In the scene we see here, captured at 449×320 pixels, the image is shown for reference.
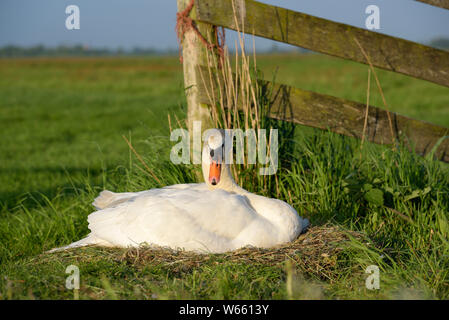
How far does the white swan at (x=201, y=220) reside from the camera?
421 centimetres

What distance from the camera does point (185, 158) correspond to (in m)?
5.71

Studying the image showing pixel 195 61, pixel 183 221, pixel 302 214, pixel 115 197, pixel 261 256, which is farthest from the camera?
pixel 195 61

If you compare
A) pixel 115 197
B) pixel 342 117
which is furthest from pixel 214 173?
pixel 342 117

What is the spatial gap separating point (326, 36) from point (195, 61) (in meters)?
1.46

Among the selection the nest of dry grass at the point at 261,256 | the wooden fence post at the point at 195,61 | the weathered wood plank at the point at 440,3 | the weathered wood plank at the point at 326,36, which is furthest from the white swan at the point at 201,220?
the weathered wood plank at the point at 440,3

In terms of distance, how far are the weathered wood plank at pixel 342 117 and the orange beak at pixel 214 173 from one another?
1111 mm

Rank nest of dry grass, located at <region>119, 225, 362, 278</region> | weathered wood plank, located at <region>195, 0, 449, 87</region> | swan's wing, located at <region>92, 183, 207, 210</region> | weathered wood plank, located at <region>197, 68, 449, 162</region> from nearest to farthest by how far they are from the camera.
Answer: nest of dry grass, located at <region>119, 225, 362, 278</region> < swan's wing, located at <region>92, 183, 207, 210</region> < weathered wood plank, located at <region>195, 0, 449, 87</region> < weathered wood plank, located at <region>197, 68, 449, 162</region>

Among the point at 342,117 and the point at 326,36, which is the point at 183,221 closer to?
the point at 342,117

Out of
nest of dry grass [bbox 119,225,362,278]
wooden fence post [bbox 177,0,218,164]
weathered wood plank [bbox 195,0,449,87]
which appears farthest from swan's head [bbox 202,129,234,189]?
weathered wood plank [bbox 195,0,449,87]

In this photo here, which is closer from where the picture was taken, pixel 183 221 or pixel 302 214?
pixel 183 221

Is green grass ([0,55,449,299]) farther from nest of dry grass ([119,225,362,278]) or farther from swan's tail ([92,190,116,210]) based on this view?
swan's tail ([92,190,116,210])

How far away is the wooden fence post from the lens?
540cm

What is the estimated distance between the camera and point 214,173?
4516mm

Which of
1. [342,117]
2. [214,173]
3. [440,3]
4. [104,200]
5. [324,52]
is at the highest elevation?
[440,3]
